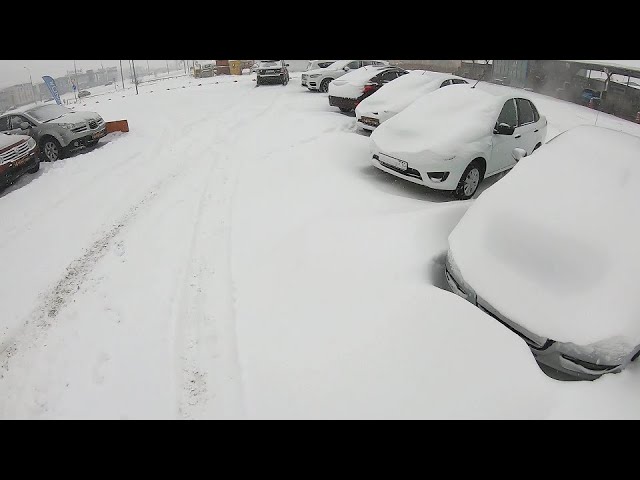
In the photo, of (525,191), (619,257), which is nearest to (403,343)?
(619,257)

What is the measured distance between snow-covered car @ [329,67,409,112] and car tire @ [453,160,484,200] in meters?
6.00

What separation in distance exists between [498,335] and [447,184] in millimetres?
3637

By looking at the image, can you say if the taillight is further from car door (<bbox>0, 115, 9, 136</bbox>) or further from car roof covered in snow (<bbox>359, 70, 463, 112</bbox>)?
car door (<bbox>0, 115, 9, 136</bbox>)

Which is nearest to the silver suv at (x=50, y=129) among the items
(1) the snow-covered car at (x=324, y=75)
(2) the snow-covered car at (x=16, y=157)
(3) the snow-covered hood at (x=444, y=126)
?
(2) the snow-covered car at (x=16, y=157)

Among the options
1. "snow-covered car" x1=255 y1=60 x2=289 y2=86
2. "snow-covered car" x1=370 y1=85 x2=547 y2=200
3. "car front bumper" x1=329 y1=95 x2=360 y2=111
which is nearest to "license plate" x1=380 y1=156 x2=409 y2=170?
"snow-covered car" x1=370 y1=85 x2=547 y2=200

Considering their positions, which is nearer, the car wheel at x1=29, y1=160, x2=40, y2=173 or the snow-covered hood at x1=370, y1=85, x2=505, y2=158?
the snow-covered hood at x1=370, y1=85, x2=505, y2=158

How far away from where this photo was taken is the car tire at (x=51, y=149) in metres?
9.30

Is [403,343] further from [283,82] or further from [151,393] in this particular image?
[283,82]

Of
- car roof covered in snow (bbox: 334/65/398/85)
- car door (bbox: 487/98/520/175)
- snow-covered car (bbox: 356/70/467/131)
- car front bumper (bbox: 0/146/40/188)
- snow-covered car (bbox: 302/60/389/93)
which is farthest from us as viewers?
snow-covered car (bbox: 302/60/389/93)

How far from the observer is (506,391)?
2.58 meters

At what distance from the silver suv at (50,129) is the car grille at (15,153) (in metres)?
0.99

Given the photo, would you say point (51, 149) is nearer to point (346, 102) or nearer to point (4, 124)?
point (4, 124)

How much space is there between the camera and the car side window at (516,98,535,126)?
6.99 metres

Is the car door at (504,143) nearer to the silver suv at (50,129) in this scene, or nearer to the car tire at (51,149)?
the silver suv at (50,129)
